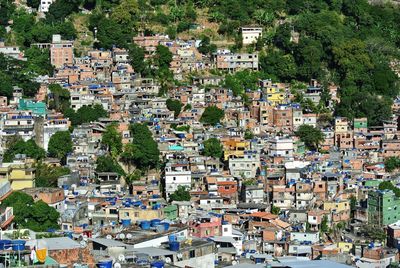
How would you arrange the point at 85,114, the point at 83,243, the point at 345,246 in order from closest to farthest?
the point at 83,243 → the point at 345,246 → the point at 85,114

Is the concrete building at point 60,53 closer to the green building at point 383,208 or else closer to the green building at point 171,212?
the green building at point 383,208

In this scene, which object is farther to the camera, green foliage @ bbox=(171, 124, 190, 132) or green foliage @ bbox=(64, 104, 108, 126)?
green foliage @ bbox=(171, 124, 190, 132)

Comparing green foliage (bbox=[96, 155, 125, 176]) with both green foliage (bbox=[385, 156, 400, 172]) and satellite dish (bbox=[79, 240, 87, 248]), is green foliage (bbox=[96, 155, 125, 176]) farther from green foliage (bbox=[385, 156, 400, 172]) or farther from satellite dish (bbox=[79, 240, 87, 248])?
satellite dish (bbox=[79, 240, 87, 248])

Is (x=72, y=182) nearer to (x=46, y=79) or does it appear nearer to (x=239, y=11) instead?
(x=46, y=79)

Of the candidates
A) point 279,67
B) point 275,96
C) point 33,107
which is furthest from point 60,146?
point 279,67

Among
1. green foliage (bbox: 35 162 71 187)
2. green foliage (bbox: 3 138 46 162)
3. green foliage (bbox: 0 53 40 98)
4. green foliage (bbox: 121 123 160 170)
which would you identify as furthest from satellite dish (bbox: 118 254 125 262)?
green foliage (bbox: 0 53 40 98)

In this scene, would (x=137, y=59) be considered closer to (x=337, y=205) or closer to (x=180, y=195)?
(x=180, y=195)

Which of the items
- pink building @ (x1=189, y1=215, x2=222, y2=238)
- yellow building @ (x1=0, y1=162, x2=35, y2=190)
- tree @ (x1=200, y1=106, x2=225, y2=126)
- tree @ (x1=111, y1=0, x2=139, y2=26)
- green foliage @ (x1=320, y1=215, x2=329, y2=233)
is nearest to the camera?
pink building @ (x1=189, y1=215, x2=222, y2=238)
